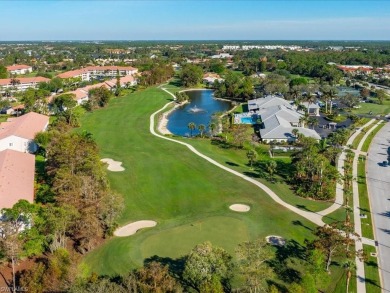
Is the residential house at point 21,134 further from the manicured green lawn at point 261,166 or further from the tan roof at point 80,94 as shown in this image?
the tan roof at point 80,94

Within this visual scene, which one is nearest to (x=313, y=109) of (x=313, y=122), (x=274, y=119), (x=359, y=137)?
(x=313, y=122)

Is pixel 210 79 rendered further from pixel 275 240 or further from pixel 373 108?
pixel 275 240

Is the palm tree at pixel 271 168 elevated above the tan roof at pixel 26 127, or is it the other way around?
the tan roof at pixel 26 127

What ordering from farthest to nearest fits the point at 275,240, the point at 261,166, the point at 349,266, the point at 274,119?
the point at 274,119 → the point at 261,166 → the point at 275,240 → the point at 349,266

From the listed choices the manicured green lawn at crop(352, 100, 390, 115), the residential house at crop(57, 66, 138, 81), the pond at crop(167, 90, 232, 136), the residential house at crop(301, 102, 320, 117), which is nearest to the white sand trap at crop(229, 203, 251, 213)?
the pond at crop(167, 90, 232, 136)

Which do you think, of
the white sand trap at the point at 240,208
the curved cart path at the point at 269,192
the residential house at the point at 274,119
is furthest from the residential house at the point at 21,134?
the residential house at the point at 274,119

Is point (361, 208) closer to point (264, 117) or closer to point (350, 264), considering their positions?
point (350, 264)

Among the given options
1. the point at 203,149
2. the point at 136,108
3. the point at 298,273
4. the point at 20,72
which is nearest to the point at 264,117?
the point at 203,149

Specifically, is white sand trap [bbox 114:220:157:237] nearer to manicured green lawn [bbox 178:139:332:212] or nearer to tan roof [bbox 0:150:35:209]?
tan roof [bbox 0:150:35:209]
